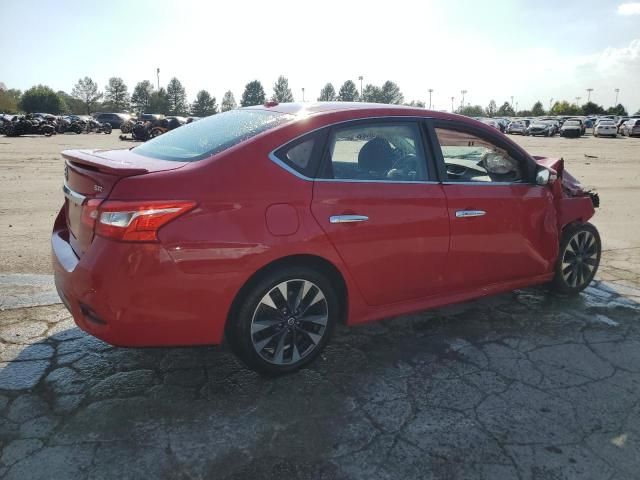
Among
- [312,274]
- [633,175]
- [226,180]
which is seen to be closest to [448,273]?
[312,274]

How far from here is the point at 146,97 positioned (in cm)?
10081

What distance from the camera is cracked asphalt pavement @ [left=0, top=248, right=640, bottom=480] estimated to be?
7.87 feet

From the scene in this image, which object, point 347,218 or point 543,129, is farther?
point 543,129

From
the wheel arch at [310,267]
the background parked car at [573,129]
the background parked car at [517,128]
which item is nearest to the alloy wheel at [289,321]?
the wheel arch at [310,267]

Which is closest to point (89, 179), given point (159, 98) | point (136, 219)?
point (136, 219)

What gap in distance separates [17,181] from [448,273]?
998cm

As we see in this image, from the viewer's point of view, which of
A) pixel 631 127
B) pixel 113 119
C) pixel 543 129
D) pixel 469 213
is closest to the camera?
pixel 469 213

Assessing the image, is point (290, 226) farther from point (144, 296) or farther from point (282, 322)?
point (144, 296)

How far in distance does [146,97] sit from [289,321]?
10704 centimetres

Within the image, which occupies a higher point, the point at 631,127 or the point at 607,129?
the point at 631,127

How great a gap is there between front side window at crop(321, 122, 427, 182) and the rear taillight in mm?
1009

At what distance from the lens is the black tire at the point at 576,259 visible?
14.8 ft

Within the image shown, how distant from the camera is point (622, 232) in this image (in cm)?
730

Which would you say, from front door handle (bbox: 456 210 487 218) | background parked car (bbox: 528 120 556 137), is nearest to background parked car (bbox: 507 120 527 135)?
background parked car (bbox: 528 120 556 137)
